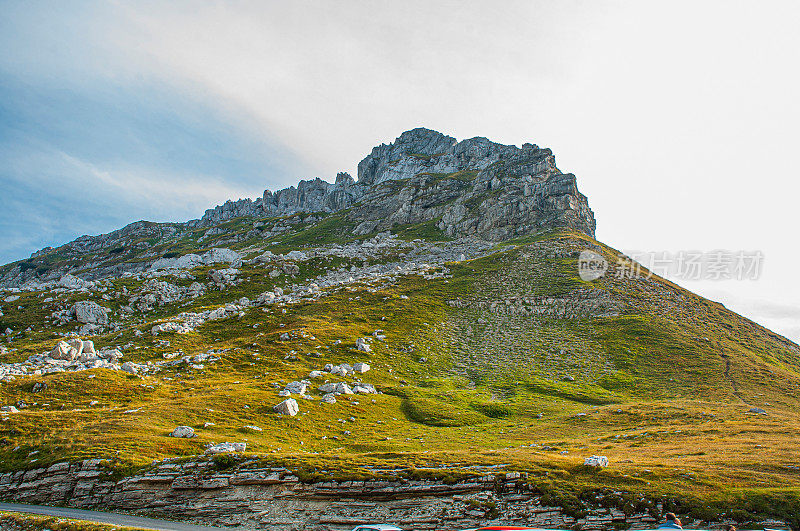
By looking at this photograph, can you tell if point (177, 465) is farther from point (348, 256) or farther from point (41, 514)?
point (348, 256)

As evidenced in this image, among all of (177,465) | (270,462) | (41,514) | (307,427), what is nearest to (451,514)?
(270,462)

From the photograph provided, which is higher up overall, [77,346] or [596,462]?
[596,462]

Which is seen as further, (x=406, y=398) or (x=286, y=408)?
(x=406, y=398)

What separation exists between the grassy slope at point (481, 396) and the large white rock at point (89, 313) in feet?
25.7

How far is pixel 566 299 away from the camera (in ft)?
322

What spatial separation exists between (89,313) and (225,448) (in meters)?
75.3

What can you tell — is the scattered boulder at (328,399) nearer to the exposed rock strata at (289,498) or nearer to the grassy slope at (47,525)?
the exposed rock strata at (289,498)

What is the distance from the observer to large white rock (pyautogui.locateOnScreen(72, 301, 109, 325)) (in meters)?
84.3

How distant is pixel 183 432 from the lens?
3628 centimetres

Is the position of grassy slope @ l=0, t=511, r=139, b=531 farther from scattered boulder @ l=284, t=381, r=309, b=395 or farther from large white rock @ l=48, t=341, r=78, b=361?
large white rock @ l=48, t=341, r=78, b=361

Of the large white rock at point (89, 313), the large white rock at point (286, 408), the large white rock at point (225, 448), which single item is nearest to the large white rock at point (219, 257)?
the large white rock at point (89, 313)

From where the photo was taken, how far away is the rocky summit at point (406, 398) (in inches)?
987

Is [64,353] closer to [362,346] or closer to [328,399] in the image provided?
[328,399]

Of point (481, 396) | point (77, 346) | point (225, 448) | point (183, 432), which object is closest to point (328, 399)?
point (183, 432)
